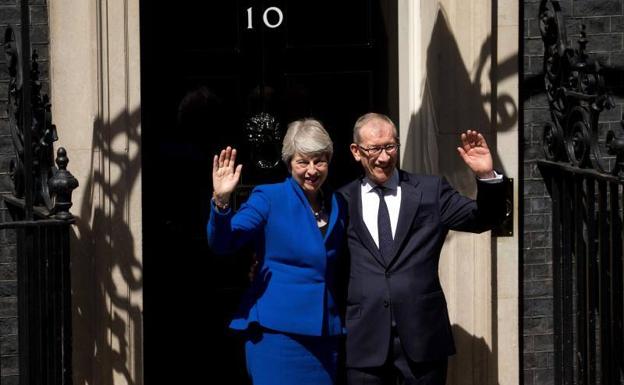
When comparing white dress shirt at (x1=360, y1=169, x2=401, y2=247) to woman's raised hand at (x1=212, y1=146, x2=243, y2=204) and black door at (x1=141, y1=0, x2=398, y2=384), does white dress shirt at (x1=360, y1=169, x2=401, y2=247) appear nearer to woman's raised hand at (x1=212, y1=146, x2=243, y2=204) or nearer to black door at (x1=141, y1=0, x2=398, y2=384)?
woman's raised hand at (x1=212, y1=146, x2=243, y2=204)

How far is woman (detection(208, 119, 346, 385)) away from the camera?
5742 mm

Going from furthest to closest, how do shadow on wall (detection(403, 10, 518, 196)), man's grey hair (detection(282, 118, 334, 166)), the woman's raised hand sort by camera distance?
shadow on wall (detection(403, 10, 518, 196)) → man's grey hair (detection(282, 118, 334, 166)) → the woman's raised hand

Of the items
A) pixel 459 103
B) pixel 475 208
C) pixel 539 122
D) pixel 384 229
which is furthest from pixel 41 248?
pixel 539 122

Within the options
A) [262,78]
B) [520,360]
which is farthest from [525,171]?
[262,78]

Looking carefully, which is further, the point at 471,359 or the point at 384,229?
the point at 471,359

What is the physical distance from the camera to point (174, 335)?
7184mm

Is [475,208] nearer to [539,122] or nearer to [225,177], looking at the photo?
[225,177]

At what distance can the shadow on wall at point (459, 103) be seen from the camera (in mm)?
6664

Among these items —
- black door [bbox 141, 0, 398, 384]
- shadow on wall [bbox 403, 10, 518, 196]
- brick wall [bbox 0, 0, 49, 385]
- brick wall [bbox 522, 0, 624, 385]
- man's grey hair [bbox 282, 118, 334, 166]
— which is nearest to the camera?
man's grey hair [bbox 282, 118, 334, 166]

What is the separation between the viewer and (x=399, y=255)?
19.0 feet

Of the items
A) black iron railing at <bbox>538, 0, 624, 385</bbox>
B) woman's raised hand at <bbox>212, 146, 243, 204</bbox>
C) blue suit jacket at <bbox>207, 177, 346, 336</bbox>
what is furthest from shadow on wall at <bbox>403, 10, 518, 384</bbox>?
woman's raised hand at <bbox>212, 146, 243, 204</bbox>

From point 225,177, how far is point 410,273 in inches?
33.5

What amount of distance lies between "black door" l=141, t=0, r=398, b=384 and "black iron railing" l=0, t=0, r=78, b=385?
1.34m

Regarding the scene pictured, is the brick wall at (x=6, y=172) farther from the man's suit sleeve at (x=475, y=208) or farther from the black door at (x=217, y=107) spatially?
the man's suit sleeve at (x=475, y=208)
